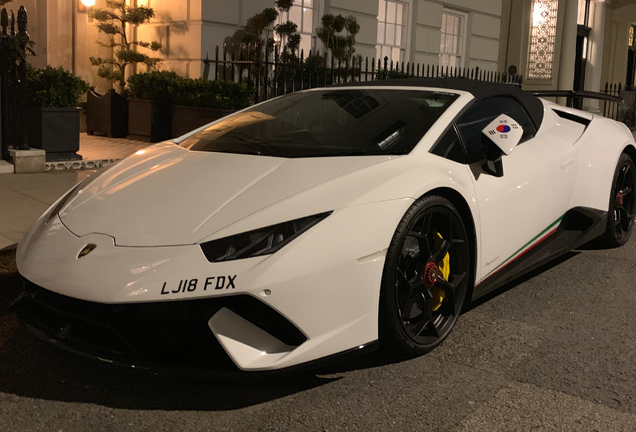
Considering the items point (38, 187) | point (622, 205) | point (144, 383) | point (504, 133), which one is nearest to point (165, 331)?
point (144, 383)

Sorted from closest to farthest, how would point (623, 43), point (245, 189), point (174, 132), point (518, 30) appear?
point (245, 189), point (174, 132), point (518, 30), point (623, 43)

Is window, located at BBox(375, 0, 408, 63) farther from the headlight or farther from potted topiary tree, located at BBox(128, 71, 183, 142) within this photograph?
the headlight

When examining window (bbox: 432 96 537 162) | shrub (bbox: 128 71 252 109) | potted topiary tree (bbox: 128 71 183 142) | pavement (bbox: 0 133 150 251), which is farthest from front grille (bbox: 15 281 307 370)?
potted topiary tree (bbox: 128 71 183 142)

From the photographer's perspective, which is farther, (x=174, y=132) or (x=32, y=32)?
(x=32, y=32)

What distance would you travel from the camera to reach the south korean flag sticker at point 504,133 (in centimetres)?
355

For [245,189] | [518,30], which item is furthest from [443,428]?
[518,30]

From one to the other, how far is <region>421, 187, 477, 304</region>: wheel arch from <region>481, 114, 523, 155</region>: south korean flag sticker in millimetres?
374

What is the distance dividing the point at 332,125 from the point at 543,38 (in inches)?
765

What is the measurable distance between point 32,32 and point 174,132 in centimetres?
312

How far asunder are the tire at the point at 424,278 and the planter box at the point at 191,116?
714 centimetres

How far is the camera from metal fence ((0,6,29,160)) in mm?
8016

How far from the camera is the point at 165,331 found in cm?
259

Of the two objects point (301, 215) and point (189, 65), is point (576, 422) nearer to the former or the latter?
point (301, 215)

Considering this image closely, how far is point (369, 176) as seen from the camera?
309 centimetres
